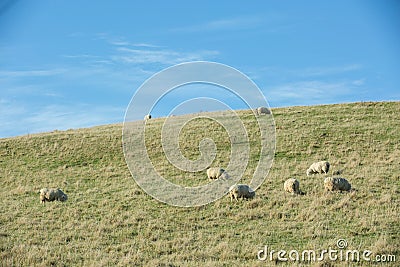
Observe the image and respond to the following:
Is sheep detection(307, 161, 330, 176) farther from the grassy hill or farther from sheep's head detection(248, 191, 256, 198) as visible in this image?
sheep's head detection(248, 191, 256, 198)

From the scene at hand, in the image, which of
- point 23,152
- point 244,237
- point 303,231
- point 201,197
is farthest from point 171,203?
point 23,152

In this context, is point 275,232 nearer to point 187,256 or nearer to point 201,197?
point 187,256

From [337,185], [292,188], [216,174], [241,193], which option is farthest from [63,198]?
[337,185]

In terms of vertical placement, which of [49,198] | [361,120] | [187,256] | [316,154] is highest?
[361,120]

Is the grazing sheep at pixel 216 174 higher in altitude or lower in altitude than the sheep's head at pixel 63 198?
higher

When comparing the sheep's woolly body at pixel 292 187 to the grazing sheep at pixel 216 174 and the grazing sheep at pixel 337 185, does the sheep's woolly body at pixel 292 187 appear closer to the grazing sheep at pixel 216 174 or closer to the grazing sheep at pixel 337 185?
the grazing sheep at pixel 337 185

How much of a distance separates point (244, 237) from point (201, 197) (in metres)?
5.64

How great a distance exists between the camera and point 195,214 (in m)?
16.9

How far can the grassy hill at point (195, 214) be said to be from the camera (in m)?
12.7

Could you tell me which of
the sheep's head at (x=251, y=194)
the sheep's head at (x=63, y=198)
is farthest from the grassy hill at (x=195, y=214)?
the sheep's head at (x=63, y=198)

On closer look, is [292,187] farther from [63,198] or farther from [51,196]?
[51,196]

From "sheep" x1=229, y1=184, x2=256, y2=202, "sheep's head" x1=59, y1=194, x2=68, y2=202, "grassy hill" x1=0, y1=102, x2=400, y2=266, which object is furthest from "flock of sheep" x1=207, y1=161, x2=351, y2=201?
"sheep's head" x1=59, y1=194, x2=68, y2=202

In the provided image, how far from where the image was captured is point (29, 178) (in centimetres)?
2662

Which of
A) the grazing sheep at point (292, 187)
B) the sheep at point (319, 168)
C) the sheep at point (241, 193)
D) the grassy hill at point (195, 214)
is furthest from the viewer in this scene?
the sheep at point (319, 168)
